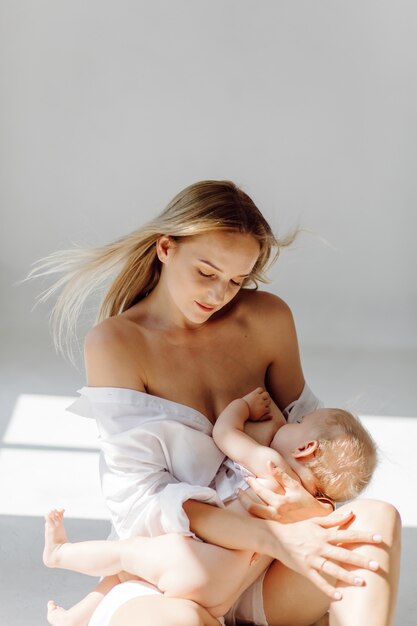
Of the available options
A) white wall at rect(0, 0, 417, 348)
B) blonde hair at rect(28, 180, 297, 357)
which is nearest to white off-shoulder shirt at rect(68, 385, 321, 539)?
blonde hair at rect(28, 180, 297, 357)

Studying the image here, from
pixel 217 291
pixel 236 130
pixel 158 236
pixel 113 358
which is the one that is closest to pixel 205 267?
pixel 217 291

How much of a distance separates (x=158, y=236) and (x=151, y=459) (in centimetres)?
52

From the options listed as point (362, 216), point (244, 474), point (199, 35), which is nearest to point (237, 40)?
point (199, 35)

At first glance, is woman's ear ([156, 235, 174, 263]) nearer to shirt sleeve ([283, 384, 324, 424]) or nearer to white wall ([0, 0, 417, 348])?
shirt sleeve ([283, 384, 324, 424])

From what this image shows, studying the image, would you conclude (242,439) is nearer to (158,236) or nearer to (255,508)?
(255,508)

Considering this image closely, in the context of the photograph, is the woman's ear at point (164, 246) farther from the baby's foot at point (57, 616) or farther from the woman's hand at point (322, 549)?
the baby's foot at point (57, 616)

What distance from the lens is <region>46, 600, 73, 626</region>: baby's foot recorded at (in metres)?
2.66

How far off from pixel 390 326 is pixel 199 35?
1.61 metres

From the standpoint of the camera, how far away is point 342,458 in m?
2.53

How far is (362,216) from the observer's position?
5.59 m

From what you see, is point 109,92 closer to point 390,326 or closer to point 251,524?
point 390,326

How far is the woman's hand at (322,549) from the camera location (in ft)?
7.80

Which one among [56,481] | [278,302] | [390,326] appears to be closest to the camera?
[278,302]

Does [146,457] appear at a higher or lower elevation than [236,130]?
lower
